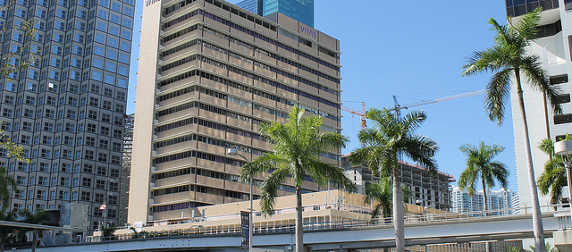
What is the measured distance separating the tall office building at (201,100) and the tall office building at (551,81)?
5055 cm

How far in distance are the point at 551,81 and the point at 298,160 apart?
4922 cm

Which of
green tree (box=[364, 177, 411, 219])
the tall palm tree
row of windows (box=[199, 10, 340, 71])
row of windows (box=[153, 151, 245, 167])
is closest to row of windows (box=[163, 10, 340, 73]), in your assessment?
row of windows (box=[199, 10, 340, 71])

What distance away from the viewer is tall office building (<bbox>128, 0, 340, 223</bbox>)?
359ft

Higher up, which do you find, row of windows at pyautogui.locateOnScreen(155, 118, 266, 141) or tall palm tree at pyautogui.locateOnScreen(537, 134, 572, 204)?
row of windows at pyautogui.locateOnScreen(155, 118, 266, 141)

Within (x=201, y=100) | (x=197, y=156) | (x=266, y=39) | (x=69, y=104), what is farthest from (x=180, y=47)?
(x=69, y=104)

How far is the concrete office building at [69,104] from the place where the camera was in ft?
456

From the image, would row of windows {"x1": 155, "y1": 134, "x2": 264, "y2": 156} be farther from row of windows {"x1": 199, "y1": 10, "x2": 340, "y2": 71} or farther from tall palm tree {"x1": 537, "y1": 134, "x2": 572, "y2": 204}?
tall palm tree {"x1": 537, "y1": 134, "x2": 572, "y2": 204}

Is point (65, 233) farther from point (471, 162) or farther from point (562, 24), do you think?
point (562, 24)

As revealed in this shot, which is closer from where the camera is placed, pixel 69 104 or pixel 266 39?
pixel 266 39

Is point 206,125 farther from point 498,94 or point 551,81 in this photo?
point 498,94

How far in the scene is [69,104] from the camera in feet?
476

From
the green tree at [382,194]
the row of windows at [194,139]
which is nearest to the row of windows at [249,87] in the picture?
the row of windows at [194,139]

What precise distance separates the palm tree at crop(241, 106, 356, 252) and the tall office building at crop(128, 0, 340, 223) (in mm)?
60858

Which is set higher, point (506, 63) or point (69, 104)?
point (69, 104)
